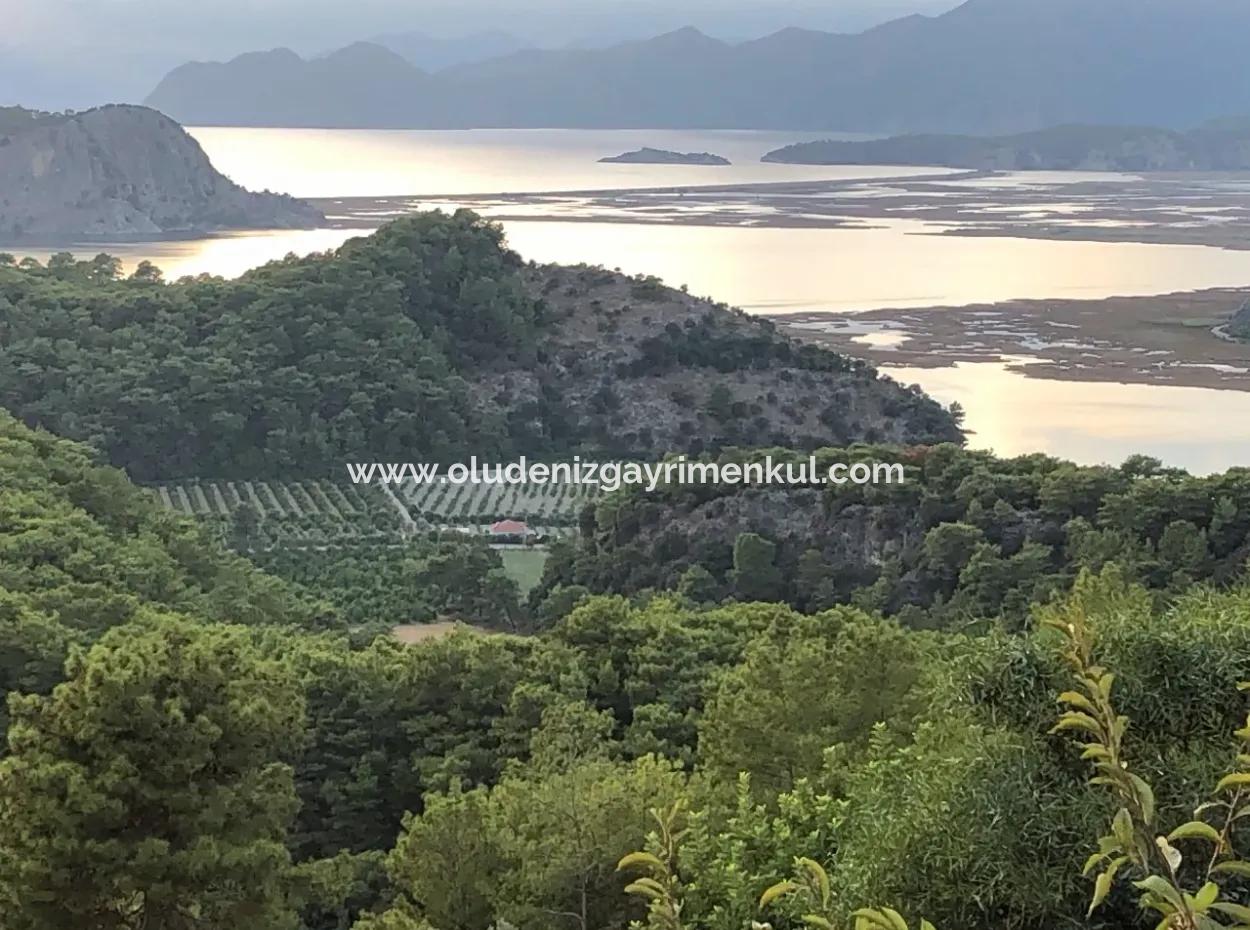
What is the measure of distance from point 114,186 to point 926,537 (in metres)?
59.2

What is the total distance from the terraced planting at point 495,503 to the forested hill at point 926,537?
2.42 meters

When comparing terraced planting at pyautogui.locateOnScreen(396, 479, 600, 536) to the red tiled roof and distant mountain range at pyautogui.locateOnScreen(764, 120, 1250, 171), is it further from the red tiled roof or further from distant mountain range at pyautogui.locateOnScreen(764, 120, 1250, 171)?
distant mountain range at pyautogui.locateOnScreen(764, 120, 1250, 171)

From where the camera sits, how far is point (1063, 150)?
105 meters

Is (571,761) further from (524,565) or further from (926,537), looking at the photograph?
(524,565)

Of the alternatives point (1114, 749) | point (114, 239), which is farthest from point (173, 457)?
point (114, 239)

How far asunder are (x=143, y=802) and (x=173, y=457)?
73.5 ft

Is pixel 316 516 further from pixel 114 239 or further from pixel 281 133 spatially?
pixel 281 133

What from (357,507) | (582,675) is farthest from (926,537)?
(357,507)

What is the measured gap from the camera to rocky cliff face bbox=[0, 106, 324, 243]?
224 feet

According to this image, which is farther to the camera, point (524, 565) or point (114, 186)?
point (114, 186)

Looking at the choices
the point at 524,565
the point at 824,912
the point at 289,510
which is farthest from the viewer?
the point at 289,510

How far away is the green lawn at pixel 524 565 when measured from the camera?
70.2ft

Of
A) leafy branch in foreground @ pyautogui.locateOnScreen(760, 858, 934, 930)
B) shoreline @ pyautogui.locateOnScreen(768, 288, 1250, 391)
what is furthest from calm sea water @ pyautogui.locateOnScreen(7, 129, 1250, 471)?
A: leafy branch in foreground @ pyautogui.locateOnScreen(760, 858, 934, 930)

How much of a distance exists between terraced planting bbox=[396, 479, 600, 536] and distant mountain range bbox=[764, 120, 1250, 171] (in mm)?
84279
